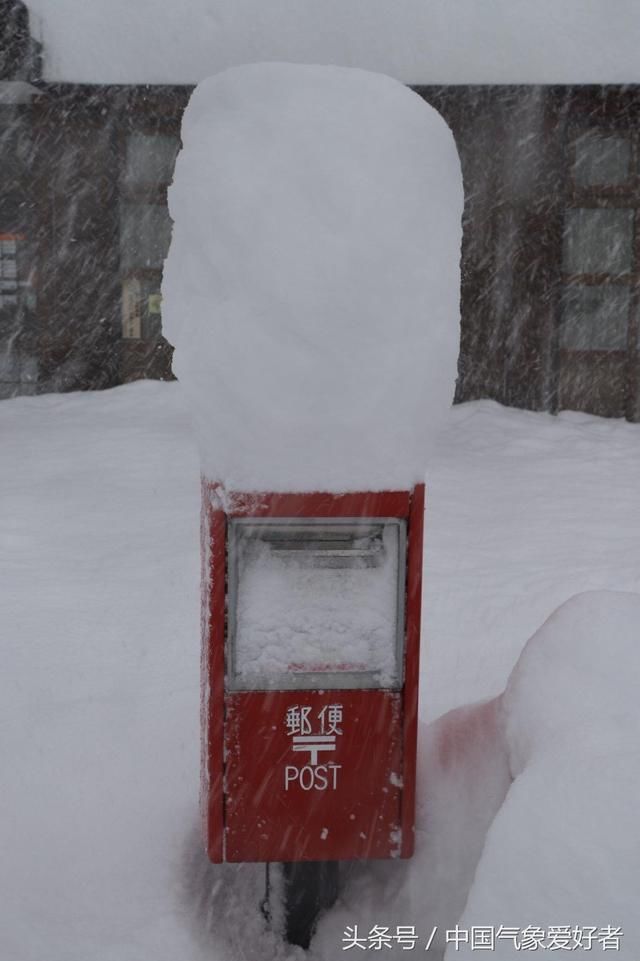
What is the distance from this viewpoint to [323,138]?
7.52 feet

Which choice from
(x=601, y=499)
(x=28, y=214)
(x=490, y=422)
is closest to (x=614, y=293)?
(x=490, y=422)

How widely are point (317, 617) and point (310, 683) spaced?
17 centimetres

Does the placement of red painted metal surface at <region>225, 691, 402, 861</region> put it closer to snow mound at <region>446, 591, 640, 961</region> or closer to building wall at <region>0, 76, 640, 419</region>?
snow mound at <region>446, 591, 640, 961</region>

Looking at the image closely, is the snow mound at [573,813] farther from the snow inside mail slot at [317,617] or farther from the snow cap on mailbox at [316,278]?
the snow cap on mailbox at [316,278]

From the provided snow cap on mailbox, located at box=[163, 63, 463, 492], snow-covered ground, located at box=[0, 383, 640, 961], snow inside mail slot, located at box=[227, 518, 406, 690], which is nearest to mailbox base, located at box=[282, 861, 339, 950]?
snow-covered ground, located at box=[0, 383, 640, 961]

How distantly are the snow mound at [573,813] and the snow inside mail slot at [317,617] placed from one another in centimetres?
41

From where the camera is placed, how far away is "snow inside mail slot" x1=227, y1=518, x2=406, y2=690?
96.7 inches

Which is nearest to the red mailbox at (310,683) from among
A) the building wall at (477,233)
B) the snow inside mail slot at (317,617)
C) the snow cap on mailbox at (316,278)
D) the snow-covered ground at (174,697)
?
the snow inside mail slot at (317,617)

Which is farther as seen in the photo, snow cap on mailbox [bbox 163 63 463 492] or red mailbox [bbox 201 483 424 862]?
red mailbox [bbox 201 483 424 862]

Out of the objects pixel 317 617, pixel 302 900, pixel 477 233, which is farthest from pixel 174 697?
pixel 477 233

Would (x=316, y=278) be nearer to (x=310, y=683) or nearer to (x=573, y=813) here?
(x=310, y=683)

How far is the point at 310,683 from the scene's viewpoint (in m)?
2.48

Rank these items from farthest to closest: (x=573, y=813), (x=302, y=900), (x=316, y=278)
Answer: (x=302, y=900) → (x=316, y=278) → (x=573, y=813)

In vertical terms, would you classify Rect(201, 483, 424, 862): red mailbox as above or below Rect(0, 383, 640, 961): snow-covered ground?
above
